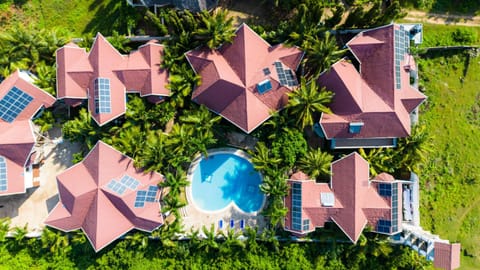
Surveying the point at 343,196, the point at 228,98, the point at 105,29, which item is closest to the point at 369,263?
the point at 343,196

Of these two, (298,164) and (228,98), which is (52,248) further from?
(298,164)

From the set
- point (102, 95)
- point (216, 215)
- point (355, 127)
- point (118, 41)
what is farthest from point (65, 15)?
point (355, 127)

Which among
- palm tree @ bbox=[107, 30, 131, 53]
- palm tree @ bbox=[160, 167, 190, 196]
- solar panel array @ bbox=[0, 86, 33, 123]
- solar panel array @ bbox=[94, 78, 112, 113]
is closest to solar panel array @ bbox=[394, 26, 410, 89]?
palm tree @ bbox=[160, 167, 190, 196]

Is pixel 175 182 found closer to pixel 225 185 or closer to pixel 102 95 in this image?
pixel 225 185

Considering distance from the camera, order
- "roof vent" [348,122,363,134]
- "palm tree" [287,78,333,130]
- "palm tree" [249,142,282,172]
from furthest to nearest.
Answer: "palm tree" [249,142,282,172], "roof vent" [348,122,363,134], "palm tree" [287,78,333,130]

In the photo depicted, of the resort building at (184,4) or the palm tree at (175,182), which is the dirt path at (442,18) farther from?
the palm tree at (175,182)

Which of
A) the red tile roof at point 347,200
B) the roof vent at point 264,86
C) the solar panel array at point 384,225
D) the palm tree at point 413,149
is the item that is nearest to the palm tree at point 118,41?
the roof vent at point 264,86

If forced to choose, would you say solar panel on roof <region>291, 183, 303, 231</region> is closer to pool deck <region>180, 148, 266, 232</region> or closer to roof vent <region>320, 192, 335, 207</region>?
roof vent <region>320, 192, 335, 207</region>
